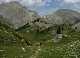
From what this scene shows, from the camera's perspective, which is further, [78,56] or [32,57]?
[32,57]

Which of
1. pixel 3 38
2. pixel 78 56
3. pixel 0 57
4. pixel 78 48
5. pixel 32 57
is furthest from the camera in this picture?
pixel 3 38

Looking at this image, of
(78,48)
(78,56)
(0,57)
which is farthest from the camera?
(0,57)

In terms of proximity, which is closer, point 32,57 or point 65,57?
point 65,57

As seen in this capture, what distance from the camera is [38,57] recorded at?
1788 inches

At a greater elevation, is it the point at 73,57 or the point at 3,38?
the point at 73,57

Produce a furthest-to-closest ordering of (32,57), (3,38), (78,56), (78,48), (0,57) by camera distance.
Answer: (3,38), (32,57), (0,57), (78,48), (78,56)

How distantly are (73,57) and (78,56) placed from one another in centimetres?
121

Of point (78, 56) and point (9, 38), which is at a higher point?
point (78, 56)

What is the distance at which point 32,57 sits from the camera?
47.0 m

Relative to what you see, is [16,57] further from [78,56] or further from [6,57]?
[78,56]

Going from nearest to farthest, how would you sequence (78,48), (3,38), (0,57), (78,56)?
(78,56) < (78,48) < (0,57) < (3,38)

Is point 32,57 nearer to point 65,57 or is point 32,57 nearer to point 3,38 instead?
point 65,57

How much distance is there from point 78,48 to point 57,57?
6.20 metres

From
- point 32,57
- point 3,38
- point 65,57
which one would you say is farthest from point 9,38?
point 65,57
